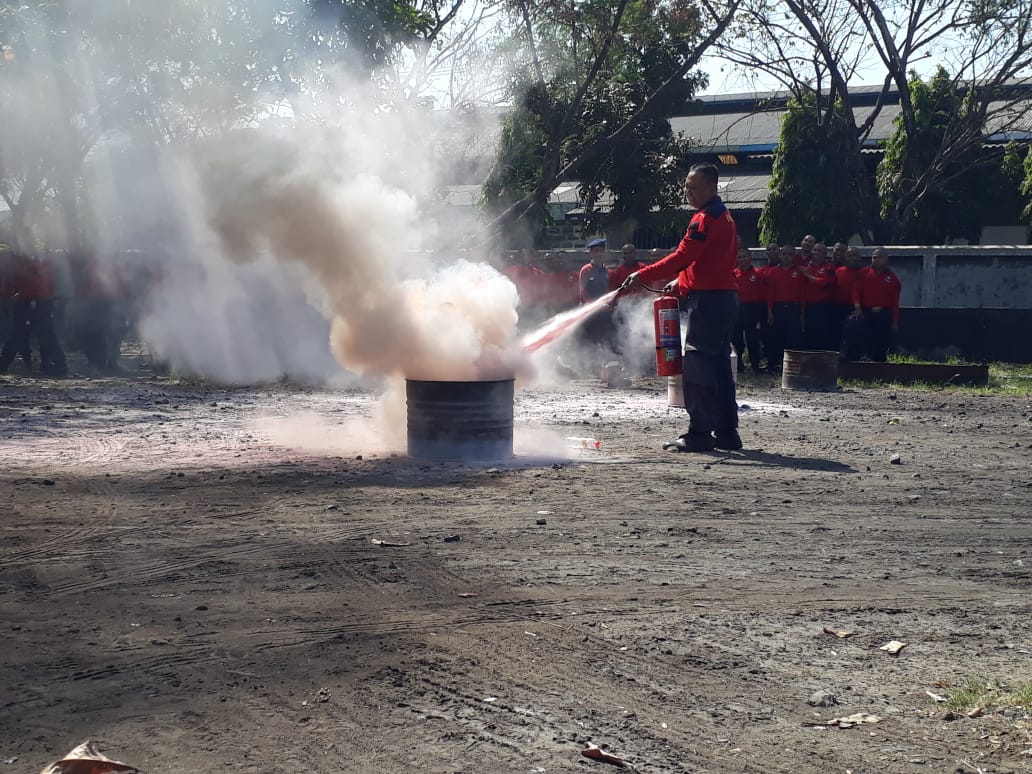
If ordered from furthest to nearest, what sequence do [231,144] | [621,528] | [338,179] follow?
1. [231,144]
2. [338,179]
3. [621,528]

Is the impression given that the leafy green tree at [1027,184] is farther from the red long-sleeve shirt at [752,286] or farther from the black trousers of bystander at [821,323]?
the red long-sleeve shirt at [752,286]

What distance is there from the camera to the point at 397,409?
1073 centimetres

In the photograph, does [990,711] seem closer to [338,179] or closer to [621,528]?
[621,528]

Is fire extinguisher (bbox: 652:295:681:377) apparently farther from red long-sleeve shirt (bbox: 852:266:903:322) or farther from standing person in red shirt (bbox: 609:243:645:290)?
red long-sleeve shirt (bbox: 852:266:903:322)

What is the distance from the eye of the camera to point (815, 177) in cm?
2852

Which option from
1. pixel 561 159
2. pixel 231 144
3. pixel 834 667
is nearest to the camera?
pixel 834 667

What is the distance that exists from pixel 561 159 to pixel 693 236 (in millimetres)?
17352

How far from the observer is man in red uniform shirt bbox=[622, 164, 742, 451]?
10.1 m

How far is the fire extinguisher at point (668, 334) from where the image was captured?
1059cm

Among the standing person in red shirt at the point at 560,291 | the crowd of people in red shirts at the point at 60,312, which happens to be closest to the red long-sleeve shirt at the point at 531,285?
the standing person in red shirt at the point at 560,291

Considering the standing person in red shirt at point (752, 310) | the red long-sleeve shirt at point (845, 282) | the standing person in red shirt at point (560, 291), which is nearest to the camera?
the red long-sleeve shirt at point (845, 282)

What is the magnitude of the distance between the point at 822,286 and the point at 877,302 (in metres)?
0.88

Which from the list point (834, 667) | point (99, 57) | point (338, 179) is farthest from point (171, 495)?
point (99, 57)

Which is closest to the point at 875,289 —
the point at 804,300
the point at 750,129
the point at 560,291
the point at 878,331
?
the point at 878,331
